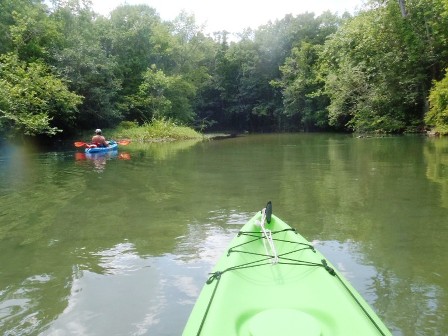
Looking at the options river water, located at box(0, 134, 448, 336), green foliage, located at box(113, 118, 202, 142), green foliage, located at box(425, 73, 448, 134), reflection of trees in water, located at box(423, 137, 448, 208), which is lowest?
river water, located at box(0, 134, 448, 336)

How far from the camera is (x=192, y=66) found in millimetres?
37656

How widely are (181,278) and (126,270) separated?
0.65m

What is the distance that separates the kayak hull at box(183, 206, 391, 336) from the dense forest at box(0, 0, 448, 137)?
17.3 metres

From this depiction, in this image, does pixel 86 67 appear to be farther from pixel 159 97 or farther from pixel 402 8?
pixel 402 8

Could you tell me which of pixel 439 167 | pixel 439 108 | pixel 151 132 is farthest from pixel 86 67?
pixel 439 167

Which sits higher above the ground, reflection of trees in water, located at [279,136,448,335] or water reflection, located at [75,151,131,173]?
water reflection, located at [75,151,131,173]

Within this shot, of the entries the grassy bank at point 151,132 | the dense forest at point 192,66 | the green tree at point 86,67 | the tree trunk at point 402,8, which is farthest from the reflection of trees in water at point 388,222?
the grassy bank at point 151,132

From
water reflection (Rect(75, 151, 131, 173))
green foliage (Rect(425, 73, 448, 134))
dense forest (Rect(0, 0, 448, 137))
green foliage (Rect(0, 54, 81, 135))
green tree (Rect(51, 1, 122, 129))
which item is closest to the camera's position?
water reflection (Rect(75, 151, 131, 173))

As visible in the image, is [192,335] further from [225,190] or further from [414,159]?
[414,159]

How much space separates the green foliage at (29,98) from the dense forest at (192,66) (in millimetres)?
58

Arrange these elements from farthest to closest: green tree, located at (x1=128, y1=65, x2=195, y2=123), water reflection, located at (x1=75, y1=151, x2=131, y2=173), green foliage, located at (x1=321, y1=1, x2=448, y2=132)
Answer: green tree, located at (x1=128, y1=65, x2=195, y2=123), green foliage, located at (x1=321, y1=1, x2=448, y2=132), water reflection, located at (x1=75, y1=151, x2=131, y2=173)

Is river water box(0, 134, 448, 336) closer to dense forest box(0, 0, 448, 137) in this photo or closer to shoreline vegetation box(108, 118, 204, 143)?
dense forest box(0, 0, 448, 137)

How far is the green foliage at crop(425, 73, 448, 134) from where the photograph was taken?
1962 cm

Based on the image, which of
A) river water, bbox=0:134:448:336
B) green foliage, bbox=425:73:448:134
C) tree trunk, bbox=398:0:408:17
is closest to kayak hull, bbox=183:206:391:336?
river water, bbox=0:134:448:336
